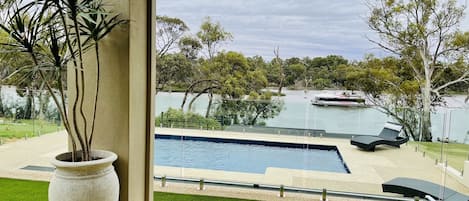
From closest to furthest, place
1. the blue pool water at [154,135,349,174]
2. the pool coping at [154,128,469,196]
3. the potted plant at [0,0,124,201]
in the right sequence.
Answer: the potted plant at [0,0,124,201] → the pool coping at [154,128,469,196] → the blue pool water at [154,135,349,174]

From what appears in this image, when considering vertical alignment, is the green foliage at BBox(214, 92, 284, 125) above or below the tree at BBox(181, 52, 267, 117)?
below

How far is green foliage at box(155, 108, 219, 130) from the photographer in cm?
470

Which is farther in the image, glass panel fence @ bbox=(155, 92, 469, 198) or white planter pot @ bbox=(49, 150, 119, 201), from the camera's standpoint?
glass panel fence @ bbox=(155, 92, 469, 198)

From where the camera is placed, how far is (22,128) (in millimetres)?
4113

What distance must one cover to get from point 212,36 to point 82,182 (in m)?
3.09

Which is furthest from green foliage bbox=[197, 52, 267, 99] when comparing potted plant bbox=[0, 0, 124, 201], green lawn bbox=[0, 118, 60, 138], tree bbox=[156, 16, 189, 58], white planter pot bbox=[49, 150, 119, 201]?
white planter pot bbox=[49, 150, 119, 201]

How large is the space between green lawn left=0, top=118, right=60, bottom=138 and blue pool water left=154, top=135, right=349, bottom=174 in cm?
134

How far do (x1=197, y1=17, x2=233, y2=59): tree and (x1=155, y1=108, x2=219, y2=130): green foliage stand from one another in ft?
2.79

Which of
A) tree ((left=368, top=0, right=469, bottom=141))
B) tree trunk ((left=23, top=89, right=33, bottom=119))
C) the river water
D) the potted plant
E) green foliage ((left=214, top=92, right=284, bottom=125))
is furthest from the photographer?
green foliage ((left=214, top=92, right=284, bottom=125))

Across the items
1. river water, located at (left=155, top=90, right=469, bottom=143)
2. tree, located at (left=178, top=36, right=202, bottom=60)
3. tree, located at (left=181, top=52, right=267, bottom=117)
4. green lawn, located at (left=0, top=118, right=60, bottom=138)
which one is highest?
tree, located at (left=178, top=36, right=202, bottom=60)

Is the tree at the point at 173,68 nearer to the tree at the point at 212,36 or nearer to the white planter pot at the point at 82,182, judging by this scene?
the tree at the point at 212,36

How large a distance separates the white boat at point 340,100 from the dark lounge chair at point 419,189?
101cm

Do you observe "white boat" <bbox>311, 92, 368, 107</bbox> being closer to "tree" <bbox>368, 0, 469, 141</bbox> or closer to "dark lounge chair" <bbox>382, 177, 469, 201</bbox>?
"tree" <bbox>368, 0, 469, 141</bbox>

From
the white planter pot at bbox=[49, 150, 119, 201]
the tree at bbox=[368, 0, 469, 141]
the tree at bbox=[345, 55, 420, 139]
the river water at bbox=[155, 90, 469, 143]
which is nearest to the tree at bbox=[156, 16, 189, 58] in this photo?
Answer: the river water at bbox=[155, 90, 469, 143]
